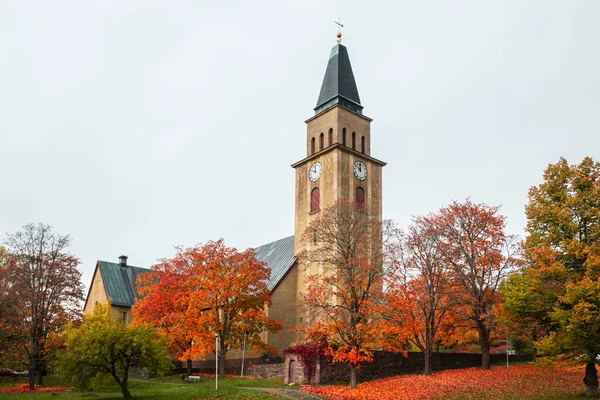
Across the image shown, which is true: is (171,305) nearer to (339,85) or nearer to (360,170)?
(360,170)

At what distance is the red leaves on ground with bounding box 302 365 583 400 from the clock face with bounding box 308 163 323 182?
19.9 m

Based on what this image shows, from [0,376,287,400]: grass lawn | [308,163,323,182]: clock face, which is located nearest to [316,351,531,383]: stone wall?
[0,376,287,400]: grass lawn

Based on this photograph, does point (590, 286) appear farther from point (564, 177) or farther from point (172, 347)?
point (172, 347)

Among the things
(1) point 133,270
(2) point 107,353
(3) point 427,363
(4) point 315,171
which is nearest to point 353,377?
(3) point 427,363

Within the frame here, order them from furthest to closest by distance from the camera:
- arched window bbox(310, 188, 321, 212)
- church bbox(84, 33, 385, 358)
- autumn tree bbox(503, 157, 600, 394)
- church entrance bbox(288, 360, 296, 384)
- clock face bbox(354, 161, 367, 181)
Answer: clock face bbox(354, 161, 367, 181)
arched window bbox(310, 188, 321, 212)
church bbox(84, 33, 385, 358)
church entrance bbox(288, 360, 296, 384)
autumn tree bbox(503, 157, 600, 394)

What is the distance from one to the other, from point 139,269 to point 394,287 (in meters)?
39.3

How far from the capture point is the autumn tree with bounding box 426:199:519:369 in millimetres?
34844

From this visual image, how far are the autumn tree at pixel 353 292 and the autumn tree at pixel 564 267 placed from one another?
7.30 metres

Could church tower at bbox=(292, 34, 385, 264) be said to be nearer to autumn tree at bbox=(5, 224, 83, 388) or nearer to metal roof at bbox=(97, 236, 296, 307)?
metal roof at bbox=(97, 236, 296, 307)

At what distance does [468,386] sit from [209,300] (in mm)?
17776

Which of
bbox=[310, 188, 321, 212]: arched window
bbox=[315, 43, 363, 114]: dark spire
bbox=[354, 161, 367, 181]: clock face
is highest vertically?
bbox=[315, 43, 363, 114]: dark spire

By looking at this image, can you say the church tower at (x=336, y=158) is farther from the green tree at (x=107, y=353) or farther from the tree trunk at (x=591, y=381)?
the tree trunk at (x=591, y=381)

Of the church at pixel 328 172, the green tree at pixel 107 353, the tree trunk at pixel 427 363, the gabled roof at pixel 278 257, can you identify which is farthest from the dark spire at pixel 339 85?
the green tree at pixel 107 353

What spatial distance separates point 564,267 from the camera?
2452 centimetres
